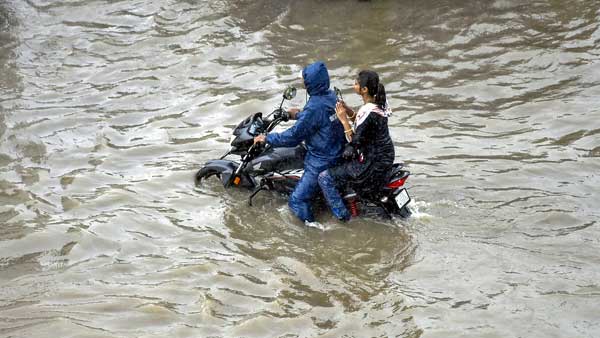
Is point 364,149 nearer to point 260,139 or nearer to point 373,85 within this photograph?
point 373,85

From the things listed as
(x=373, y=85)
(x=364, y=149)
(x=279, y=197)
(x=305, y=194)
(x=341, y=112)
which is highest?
(x=373, y=85)

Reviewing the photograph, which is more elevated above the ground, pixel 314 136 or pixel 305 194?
pixel 314 136

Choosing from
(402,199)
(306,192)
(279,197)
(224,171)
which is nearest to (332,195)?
(306,192)

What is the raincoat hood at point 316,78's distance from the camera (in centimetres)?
699

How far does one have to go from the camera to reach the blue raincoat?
710cm

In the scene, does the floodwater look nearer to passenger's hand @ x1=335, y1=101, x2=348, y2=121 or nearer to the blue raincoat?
the blue raincoat

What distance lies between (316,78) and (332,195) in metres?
1.24

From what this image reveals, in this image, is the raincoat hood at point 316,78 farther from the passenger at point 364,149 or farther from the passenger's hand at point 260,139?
the passenger's hand at point 260,139

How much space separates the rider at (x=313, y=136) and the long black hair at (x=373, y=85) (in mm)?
467

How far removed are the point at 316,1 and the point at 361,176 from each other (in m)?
8.13

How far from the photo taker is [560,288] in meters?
6.02

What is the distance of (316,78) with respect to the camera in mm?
7027

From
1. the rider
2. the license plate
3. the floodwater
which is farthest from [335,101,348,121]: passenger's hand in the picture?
the floodwater

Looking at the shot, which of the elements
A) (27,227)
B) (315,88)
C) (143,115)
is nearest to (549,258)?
(315,88)
